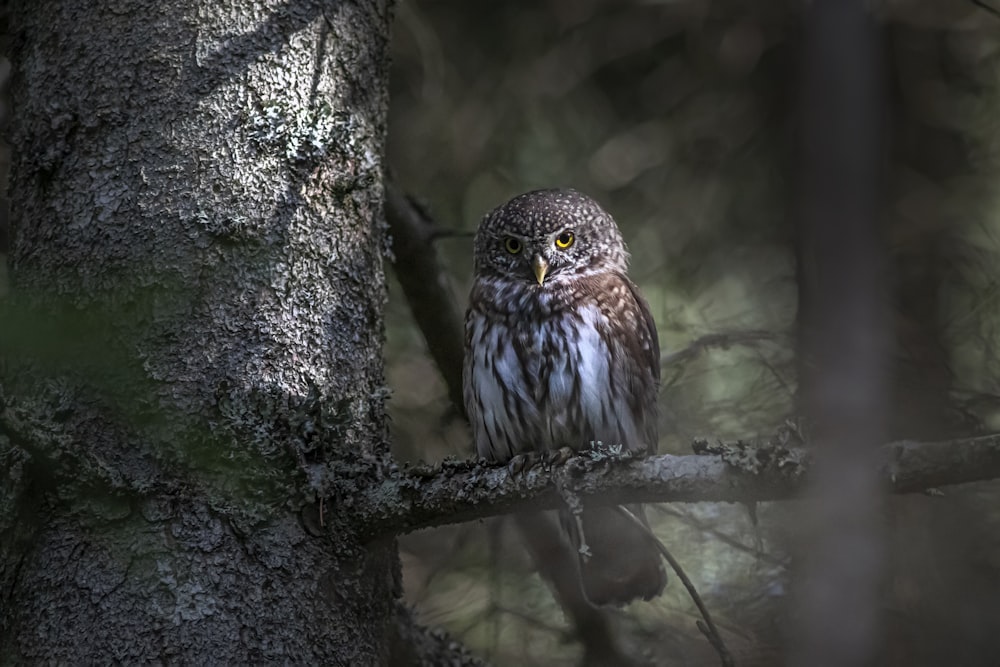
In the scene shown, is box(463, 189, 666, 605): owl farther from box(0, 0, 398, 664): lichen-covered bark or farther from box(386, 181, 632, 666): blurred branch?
box(0, 0, 398, 664): lichen-covered bark

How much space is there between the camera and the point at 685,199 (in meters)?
4.60

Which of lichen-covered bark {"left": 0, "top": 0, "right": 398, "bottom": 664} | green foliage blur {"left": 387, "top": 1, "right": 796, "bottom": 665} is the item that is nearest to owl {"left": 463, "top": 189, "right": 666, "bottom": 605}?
green foliage blur {"left": 387, "top": 1, "right": 796, "bottom": 665}

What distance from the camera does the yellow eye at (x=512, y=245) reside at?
3.84 metres

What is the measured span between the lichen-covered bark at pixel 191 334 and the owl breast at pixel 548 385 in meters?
0.83

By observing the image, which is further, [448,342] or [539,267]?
[539,267]

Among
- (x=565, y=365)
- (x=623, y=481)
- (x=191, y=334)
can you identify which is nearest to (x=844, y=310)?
(x=623, y=481)

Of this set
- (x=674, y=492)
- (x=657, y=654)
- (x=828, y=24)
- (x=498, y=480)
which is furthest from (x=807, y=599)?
(x=657, y=654)

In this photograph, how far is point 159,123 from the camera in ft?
8.55

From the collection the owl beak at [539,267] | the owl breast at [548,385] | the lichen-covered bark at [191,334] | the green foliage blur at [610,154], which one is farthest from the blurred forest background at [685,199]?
the lichen-covered bark at [191,334]

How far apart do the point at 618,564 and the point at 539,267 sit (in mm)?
A: 1007

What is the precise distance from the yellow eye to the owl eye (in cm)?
14

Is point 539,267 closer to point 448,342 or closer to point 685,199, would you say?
point 448,342

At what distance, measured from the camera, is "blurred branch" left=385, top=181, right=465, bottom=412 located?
3.18m

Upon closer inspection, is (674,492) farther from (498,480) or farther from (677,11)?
(677,11)
